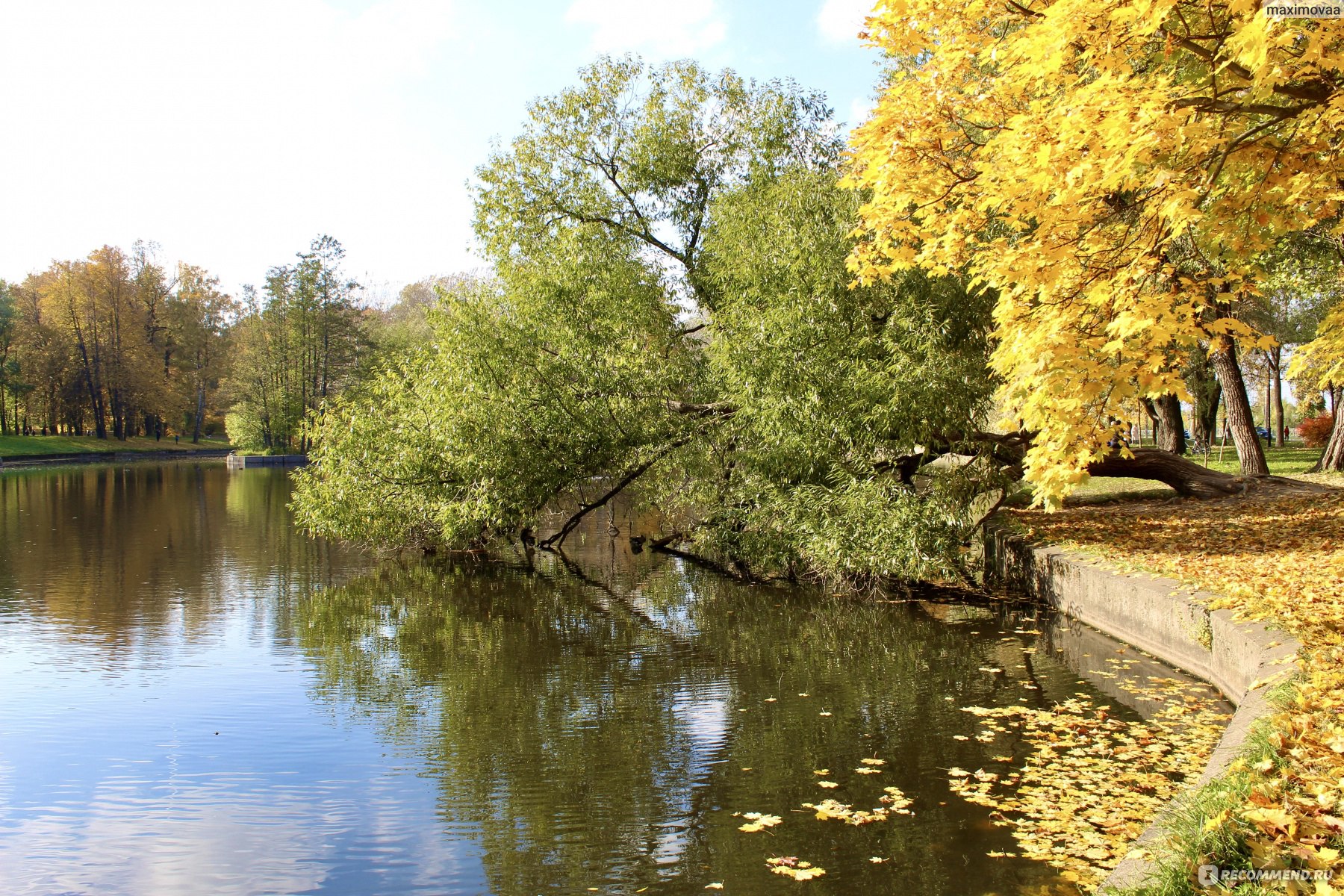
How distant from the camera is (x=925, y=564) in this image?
1222 cm

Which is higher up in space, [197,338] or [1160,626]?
[197,338]

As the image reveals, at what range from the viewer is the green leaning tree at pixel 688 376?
13414 mm

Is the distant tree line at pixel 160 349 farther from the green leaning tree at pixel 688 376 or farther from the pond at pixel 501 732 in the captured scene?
the pond at pixel 501 732

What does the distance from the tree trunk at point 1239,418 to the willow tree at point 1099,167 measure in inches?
442

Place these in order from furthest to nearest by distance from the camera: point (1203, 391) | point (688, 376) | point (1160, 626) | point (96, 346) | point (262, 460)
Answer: point (96, 346) → point (262, 460) → point (1203, 391) → point (688, 376) → point (1160, 626)

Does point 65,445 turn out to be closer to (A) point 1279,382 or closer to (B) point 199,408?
(B) point 199,408

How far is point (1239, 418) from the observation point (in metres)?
17.9

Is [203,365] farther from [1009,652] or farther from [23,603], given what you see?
[1009,652]

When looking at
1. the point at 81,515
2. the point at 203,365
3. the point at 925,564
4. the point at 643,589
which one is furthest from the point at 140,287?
the point at 925,564

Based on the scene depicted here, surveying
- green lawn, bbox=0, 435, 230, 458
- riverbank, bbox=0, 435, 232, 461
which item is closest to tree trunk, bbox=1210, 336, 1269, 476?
riverbank, bbox=0, 435, 232, 461

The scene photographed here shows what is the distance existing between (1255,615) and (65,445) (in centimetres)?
6258

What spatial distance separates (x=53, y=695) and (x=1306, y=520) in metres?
14.4

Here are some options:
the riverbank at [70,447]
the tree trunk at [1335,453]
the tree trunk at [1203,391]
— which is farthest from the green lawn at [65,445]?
the tree trunk at [1335,453]

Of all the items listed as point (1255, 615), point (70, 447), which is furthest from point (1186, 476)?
point (70, 447)
